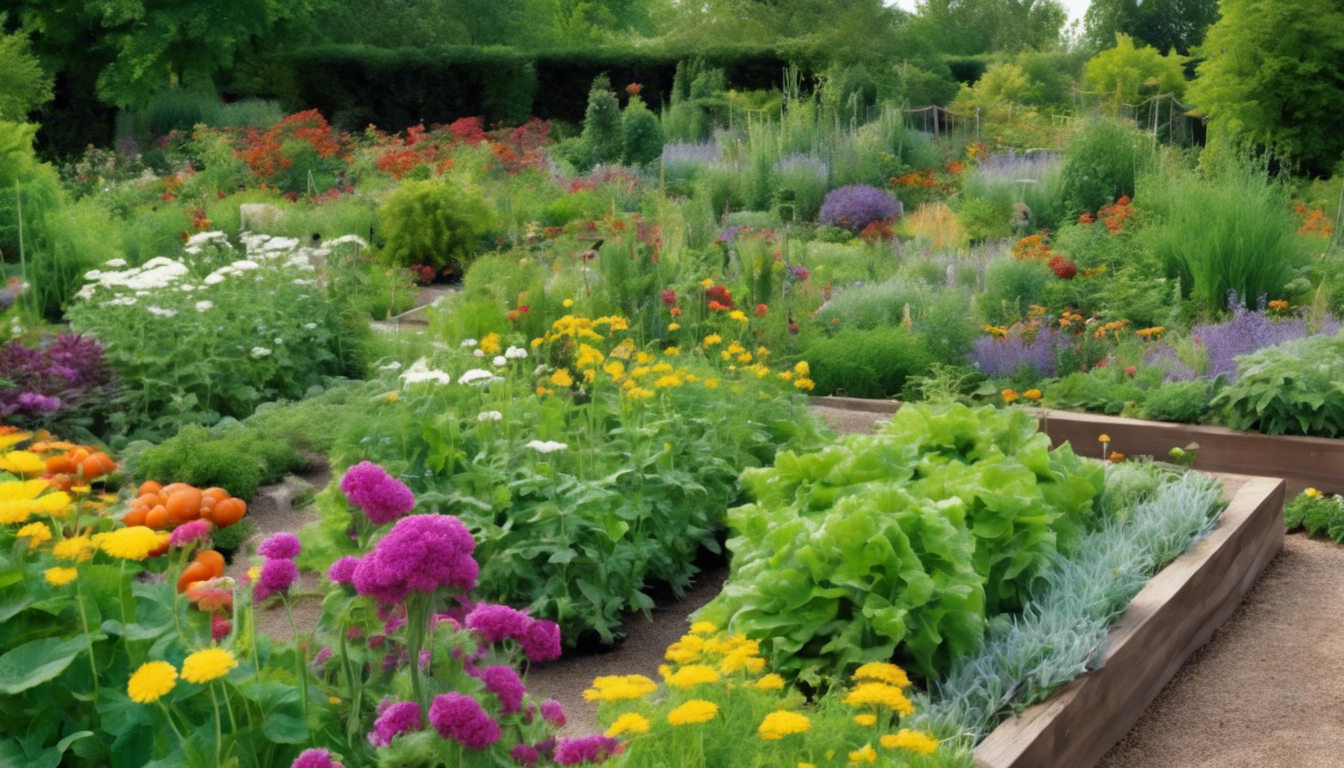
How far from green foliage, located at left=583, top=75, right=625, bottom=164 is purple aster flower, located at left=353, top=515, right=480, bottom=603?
13.2 metres

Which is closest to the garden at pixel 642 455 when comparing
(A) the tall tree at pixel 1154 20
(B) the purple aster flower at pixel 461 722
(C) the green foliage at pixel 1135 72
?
(B) the purple aster flower at pixel 461 722

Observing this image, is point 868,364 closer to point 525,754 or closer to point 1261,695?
point 1261,695

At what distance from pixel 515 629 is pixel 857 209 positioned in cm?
1015

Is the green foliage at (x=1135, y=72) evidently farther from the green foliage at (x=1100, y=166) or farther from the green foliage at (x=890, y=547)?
the green foliage at (x=890, y=547)

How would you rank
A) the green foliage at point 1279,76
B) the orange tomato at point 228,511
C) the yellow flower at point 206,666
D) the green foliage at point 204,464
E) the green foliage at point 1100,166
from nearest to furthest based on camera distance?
the yellow flower at point 206,666 → the orange tomato at point 228,511 → the green foliage at point 204,464 → the green foliage at point 1100,166 → the green foliage at point 1279,76

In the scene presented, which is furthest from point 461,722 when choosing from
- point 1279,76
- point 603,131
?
point 1279,76

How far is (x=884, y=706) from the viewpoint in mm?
2742

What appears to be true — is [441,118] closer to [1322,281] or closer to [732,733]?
[1322,281]

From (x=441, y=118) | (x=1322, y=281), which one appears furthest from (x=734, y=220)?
(x=441, y=118)

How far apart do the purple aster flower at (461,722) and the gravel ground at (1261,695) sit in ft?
6.85

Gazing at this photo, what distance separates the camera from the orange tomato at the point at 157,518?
13.2 ft

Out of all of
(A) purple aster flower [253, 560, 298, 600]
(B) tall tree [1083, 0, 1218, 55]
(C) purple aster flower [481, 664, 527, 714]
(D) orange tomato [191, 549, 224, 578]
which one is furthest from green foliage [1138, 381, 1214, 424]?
(B) tall tree [1083, 0, 1218, 55]

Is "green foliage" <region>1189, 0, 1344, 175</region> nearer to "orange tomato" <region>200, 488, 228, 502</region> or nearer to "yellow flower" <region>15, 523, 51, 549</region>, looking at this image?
"orange tomato" <region>200, 488, 228, 502</region>

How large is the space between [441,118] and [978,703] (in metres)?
21.1
